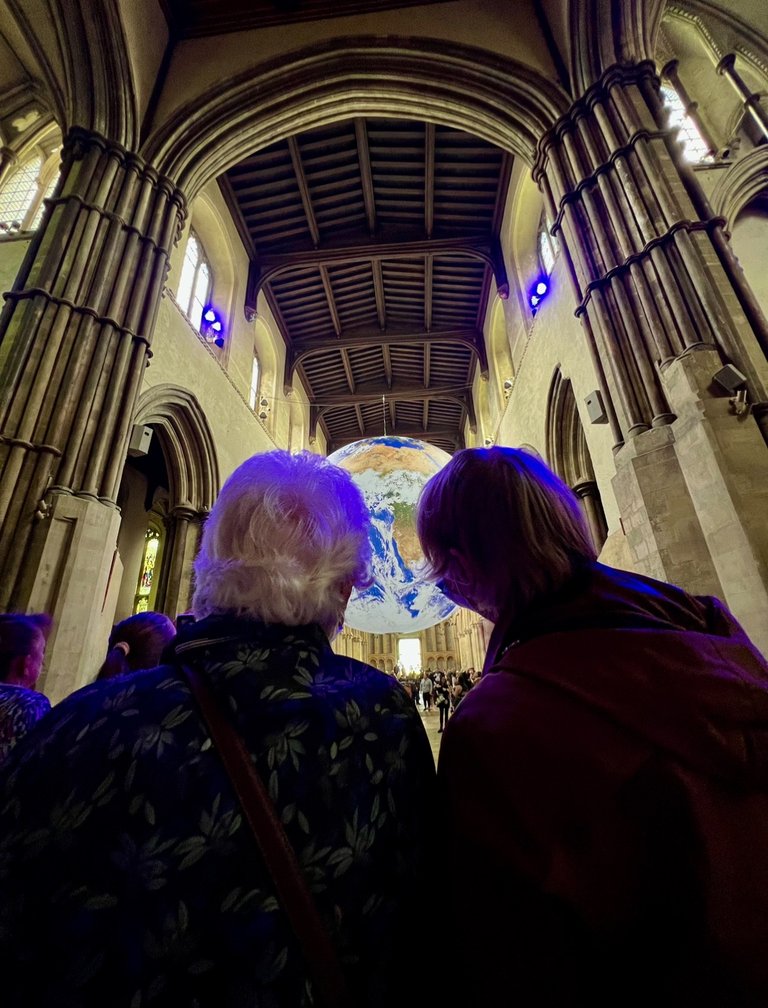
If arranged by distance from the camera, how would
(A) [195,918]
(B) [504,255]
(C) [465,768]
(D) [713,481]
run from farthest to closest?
(B) [504,255] → (D) [713,481] → (C) [465,768] → (A) [195,918]

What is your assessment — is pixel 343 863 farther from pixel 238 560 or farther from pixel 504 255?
pixel 504 255

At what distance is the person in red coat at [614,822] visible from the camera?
0.62 m

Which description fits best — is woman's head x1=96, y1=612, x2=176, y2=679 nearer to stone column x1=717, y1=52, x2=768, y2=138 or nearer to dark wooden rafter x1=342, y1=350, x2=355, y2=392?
stone column x1=717, y1=52, x2=768, y2=138

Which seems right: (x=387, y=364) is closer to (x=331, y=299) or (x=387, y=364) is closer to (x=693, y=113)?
(x=331, y=299)

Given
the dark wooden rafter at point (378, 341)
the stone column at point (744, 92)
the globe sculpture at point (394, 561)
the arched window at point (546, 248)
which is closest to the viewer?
the globe sculpture at point (394, 561)

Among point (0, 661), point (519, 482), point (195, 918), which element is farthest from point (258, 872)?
point (0, 661)

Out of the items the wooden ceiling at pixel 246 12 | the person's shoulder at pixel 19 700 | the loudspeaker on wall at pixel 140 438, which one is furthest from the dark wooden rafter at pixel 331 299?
the person's shoulder at pixel 19 700

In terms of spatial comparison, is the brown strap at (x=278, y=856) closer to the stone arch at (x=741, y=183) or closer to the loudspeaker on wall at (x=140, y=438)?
the loudspeaker on wall at (x=140, y=438)

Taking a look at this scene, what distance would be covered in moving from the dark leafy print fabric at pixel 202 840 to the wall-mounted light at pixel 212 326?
10149 millimetres

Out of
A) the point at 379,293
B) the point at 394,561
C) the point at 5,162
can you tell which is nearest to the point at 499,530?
the point at 394,561

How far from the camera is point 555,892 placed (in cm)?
65

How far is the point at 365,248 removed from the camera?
11.7m

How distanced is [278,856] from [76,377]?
6.24m

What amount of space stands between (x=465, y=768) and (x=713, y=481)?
4.18m
